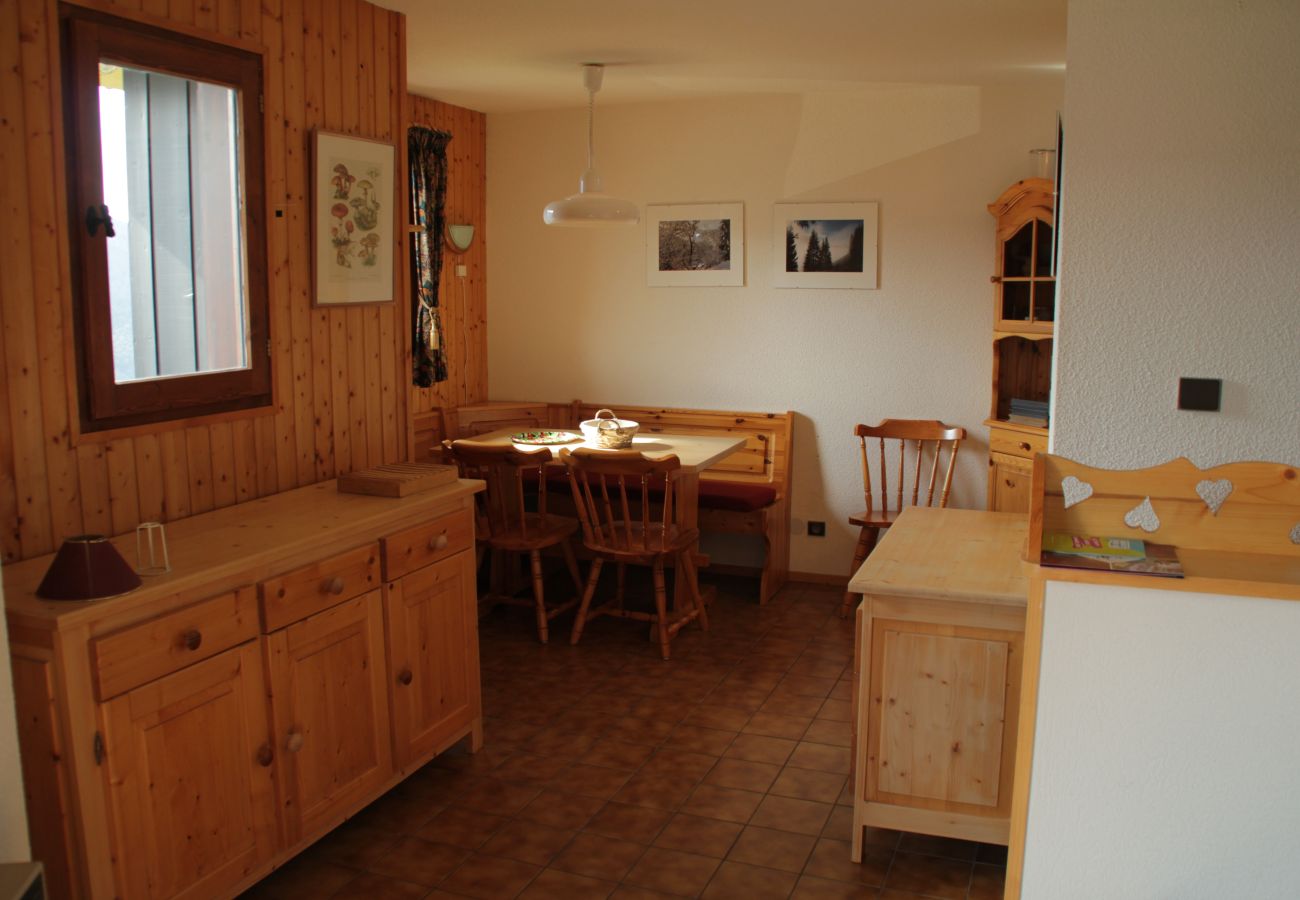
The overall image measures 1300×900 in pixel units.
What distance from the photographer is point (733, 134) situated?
582cm

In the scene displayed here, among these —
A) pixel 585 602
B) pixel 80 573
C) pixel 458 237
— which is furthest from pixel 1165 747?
pixel 458 237

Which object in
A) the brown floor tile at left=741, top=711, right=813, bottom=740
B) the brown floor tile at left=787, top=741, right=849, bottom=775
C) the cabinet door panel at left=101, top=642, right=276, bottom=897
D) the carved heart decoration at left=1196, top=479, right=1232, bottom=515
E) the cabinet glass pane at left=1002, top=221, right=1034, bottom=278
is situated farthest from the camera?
the cabinet glass pane at left=1002, top=221, right=1034, bottom=278

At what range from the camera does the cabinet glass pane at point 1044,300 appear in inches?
197

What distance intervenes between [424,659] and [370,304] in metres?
1.19

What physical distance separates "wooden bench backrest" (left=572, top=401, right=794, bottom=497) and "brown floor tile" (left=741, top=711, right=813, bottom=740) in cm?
175

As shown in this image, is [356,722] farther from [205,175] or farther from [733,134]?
[733,134]

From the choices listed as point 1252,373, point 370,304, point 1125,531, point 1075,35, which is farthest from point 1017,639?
point 370,304

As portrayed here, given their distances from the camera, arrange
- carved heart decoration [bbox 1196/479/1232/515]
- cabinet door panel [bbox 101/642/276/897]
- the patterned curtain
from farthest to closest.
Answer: the patterned curtain < cabinet door panel [bbox 101/642/276/897] < carved heart decoration [bbox 1196/479/1232/515]

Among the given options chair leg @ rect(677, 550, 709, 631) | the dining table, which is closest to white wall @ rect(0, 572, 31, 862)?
the dining table

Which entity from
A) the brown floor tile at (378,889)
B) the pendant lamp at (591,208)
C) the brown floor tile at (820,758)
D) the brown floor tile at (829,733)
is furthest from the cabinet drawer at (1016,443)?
the brown floor tile at (378,889)

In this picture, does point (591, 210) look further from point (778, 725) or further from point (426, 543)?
point (778, 725)

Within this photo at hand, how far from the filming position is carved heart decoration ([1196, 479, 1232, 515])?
89.4 inches

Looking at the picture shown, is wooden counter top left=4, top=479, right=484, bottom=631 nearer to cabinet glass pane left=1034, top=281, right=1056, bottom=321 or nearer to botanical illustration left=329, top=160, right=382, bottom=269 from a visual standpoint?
botanical illustration left=329, top=160, right=382, bottom=269

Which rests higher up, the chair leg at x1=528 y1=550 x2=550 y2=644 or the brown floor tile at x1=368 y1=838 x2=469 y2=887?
the chair leg at x1=528 y1=550 x2=550 y2=644
